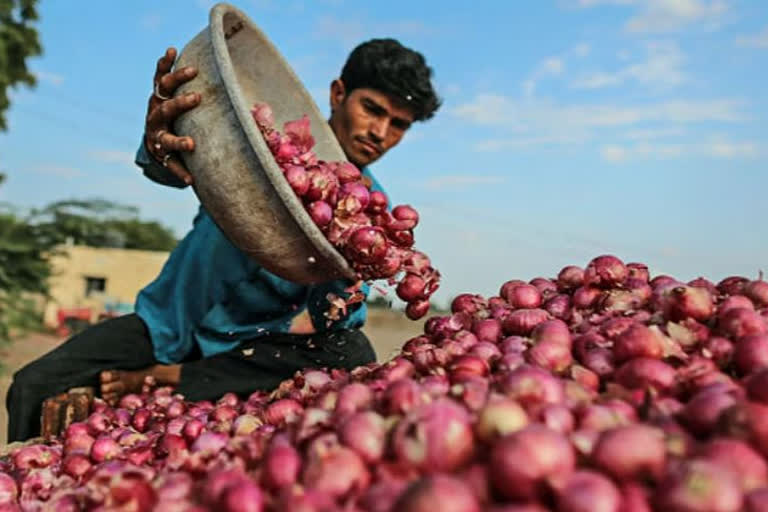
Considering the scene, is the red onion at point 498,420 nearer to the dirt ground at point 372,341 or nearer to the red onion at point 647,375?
the red onion at point 647,375

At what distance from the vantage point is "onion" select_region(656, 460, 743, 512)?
790mm

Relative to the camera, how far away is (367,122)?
10.7 ft

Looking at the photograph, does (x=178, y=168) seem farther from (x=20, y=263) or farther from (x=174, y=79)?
(x=20, y=263)

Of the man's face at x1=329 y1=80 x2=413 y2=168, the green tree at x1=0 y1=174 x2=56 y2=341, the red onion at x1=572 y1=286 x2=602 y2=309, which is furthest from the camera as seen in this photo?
the green tree at x1=0 y1=174 x2=56 y2=341

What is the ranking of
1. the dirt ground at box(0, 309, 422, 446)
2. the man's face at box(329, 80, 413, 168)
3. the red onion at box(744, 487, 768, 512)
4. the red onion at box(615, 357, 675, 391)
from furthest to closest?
the dirt ground at box(0, 309, 422, 446)
the man's face at box(329, 80, 413, 168)
the red onion at box(615, 357, 675, 391)
the red onion at box(744, 487, 768, 512)

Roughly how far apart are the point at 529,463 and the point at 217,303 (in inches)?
94.3

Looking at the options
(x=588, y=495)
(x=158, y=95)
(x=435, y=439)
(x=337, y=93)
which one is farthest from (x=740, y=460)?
(x=337, y=93)

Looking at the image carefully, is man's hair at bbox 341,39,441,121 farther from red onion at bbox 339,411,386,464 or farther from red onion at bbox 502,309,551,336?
red onion at bbox 339,411,386,464

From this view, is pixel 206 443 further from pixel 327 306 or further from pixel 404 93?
pixel 404 93

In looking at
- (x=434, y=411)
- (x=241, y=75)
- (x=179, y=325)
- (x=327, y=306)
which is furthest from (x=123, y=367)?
(x=434, y=411)

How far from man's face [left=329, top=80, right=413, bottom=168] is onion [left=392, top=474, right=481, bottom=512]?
255cm

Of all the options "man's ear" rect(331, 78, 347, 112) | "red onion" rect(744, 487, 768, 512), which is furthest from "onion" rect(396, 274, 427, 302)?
"man's ear" rect(331, 78, 347, 112)

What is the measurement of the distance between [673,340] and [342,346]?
1.82m

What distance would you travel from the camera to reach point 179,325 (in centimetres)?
315
